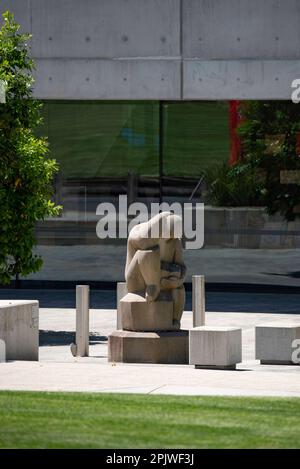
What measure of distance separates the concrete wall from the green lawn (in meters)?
15.3

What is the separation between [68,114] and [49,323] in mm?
7161

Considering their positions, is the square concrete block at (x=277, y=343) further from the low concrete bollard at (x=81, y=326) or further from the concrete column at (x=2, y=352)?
the concrete column at (x=2, y=352)

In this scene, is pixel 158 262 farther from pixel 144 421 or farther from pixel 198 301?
pixel 144 421

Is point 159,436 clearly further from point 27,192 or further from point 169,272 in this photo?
point 27,192

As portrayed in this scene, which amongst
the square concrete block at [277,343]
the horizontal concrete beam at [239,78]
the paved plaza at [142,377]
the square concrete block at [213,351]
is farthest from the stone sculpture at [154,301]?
the horizontal concrete beam at [239,78]

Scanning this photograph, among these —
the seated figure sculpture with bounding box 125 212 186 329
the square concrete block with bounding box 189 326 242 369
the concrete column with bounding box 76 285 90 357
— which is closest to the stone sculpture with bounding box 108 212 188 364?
the seated figure sculpture with bounding box 125 212 186 329

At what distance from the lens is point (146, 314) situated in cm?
1919

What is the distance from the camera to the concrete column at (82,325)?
2020 centimetres

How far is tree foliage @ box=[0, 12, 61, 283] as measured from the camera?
2212 cm

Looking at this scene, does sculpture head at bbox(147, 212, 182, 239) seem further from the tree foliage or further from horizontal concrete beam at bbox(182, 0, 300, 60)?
horizontal concrete beam at bbox(182, 0, 300, 60)

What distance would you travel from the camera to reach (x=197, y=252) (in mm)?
30359

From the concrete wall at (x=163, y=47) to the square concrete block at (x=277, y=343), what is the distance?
36.6 ft
